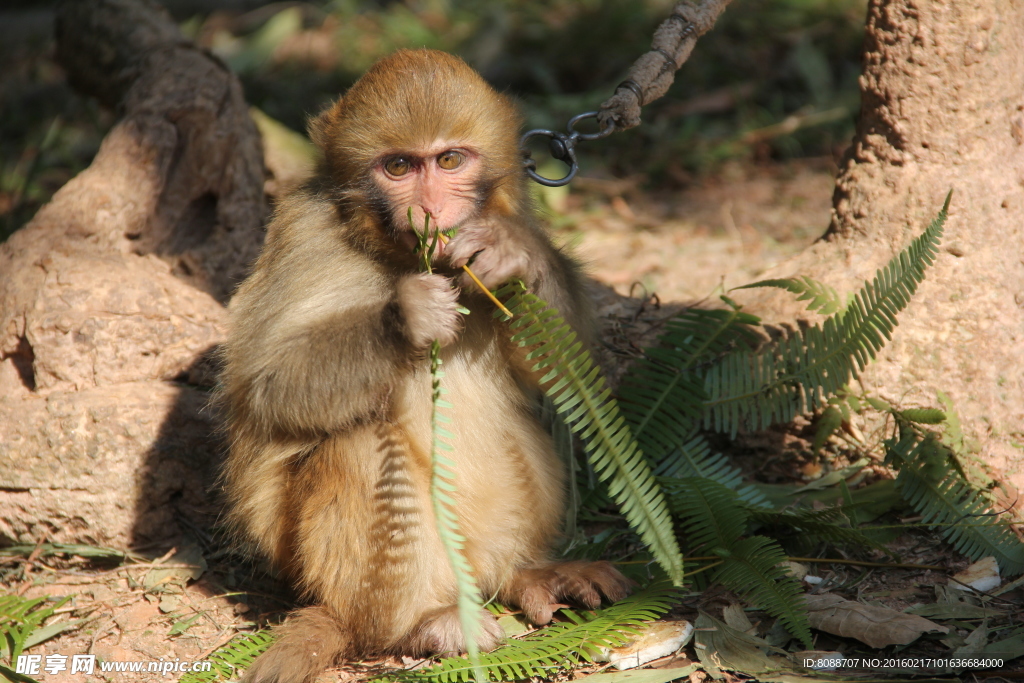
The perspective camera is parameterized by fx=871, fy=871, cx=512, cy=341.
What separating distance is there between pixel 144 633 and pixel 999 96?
431 centimetres

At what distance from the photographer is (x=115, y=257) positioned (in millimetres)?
4543

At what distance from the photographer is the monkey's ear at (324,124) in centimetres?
359

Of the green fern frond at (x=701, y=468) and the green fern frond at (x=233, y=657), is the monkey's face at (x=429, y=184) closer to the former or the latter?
the green fern frond at (x=701, y=468)

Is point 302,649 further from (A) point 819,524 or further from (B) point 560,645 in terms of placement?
(A) point 819,524

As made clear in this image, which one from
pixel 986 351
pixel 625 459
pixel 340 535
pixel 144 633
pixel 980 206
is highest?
pixel 980 206

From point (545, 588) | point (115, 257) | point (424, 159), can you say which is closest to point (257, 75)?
point (115, 257)

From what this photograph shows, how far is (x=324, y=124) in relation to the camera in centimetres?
369

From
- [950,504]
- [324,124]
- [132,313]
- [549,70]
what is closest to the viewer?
[950,504]

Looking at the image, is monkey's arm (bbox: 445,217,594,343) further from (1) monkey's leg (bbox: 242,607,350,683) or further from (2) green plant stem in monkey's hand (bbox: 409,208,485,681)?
(1) monkey's leg (bbox: 242,607,350,683)

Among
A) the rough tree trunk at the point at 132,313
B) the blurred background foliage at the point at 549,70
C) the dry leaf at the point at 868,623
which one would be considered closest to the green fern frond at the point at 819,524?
the dry leaf at the point at 868,623

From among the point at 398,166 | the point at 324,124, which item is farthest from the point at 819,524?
the point at 324,124

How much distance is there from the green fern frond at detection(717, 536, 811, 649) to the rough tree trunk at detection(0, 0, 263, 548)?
246 cm

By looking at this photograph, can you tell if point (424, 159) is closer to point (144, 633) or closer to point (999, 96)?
point (144, 633)

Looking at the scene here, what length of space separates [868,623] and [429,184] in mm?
2205
